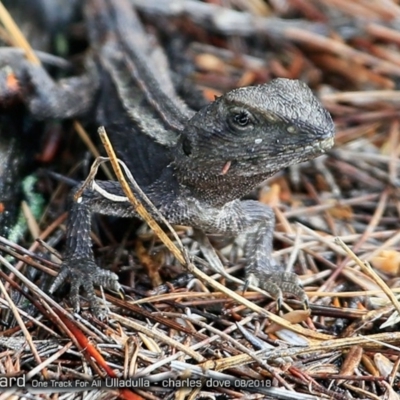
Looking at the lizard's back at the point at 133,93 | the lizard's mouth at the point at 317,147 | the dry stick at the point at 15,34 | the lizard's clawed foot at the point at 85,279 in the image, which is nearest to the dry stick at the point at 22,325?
the lizard's clawed foot at the point at 85,279

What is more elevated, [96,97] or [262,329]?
[96,97]

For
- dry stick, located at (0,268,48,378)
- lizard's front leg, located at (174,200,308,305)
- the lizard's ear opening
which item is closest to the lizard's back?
the lizard's ear opening

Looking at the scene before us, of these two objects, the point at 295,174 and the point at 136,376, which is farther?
the point at 295,174

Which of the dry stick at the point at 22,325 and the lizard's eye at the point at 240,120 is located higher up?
the lizard's eye at the point at 240,120

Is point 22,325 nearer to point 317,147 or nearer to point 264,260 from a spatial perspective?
point 264,260

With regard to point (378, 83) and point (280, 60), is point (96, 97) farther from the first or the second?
point (378, 83)

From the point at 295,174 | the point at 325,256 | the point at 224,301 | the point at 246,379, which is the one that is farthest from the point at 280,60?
the point at 246,379

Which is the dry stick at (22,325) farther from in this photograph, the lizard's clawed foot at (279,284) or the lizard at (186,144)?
the lizard's clawed foot at (279,284)
